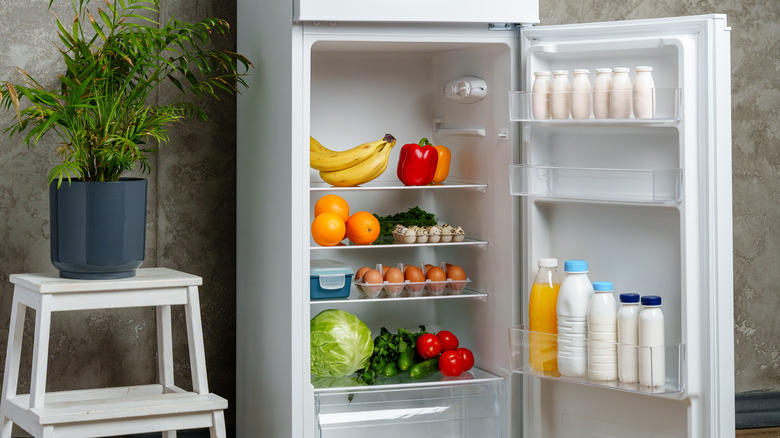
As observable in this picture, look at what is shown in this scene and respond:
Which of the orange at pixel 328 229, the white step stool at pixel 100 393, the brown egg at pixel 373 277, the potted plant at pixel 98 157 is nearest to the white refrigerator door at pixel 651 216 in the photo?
the brown egg at pixel 373 277

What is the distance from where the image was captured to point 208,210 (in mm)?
2986

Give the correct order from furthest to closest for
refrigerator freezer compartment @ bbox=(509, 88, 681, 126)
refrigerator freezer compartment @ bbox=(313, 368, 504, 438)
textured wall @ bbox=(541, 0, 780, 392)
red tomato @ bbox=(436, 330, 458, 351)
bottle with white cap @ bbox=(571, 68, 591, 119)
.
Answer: textured wall @ bbox=(541, 0, 780, 392), red tomato @ bbox=(436, 330, 458, 351), refrigerator freezer compartment @ bbox=(313, 368, 504, 438), bottle with white cap @ bbox=(571, 68, 591, 119), refrigerator freezer compartment @ bbox=(509, 88, 681, 126)

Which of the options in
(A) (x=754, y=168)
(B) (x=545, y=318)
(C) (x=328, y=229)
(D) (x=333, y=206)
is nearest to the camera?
(B) (x=545, y=318)

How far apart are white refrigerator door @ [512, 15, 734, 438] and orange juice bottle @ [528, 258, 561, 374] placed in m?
0.12

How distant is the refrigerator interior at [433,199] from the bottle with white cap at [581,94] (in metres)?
0.31

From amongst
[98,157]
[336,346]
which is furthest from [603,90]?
[98,157]

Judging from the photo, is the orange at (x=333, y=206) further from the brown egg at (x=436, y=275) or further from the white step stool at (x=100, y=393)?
the white step stool at (x=100, y=393)

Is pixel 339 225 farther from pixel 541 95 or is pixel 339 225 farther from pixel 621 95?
pixel 621 95

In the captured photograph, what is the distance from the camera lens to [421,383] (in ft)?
8.28

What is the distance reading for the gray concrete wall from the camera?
2.79 m

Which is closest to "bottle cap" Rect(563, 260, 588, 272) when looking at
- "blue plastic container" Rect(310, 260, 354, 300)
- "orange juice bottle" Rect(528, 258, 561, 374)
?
"orange juice bottle" Rect(528, 258, 561, 374)

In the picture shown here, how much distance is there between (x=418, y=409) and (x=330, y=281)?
0.47 metres

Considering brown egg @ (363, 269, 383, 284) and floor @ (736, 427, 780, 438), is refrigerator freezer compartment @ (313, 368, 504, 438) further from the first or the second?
floor @ (736, 427, 780, 438)

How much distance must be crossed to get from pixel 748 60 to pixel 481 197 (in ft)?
Result: 4.48
